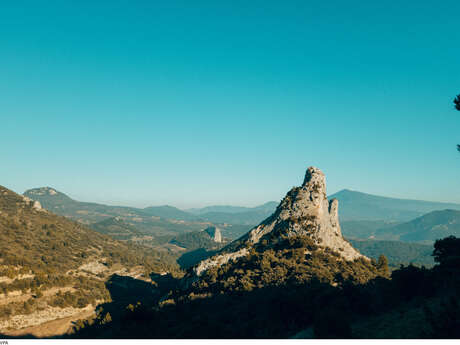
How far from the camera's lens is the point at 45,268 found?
320 ft

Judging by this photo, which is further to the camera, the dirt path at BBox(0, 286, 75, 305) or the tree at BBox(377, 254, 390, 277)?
the dirt path at BBox(0, 286, 75, 305)

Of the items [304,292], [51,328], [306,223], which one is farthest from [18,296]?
[306,223]

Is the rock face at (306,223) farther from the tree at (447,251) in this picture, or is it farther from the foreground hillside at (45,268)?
the foreground hillside at (45,268)

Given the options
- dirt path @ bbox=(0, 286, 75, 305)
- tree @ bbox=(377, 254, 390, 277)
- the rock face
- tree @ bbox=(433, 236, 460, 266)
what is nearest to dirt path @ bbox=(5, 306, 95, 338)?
dirt path @ bbox=(0, 286, 75, 305)

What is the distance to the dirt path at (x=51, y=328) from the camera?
63.8 metres

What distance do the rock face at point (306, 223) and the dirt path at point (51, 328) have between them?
138ft

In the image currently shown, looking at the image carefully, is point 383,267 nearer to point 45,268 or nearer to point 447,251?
point 447,251

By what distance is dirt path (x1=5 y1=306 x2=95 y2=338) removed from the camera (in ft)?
209

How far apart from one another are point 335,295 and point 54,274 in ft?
355

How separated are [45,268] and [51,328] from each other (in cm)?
3725

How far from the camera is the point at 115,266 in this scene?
139 meters

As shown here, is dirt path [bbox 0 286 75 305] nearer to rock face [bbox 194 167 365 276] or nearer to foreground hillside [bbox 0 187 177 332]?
foreground hillside [bbox 0 187 177 332]

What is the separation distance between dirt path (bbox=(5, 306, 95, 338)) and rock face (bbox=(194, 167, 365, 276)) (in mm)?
42072

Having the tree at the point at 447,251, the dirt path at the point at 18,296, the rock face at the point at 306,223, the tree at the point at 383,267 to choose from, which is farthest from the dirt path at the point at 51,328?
the tree at the point at 447,251
